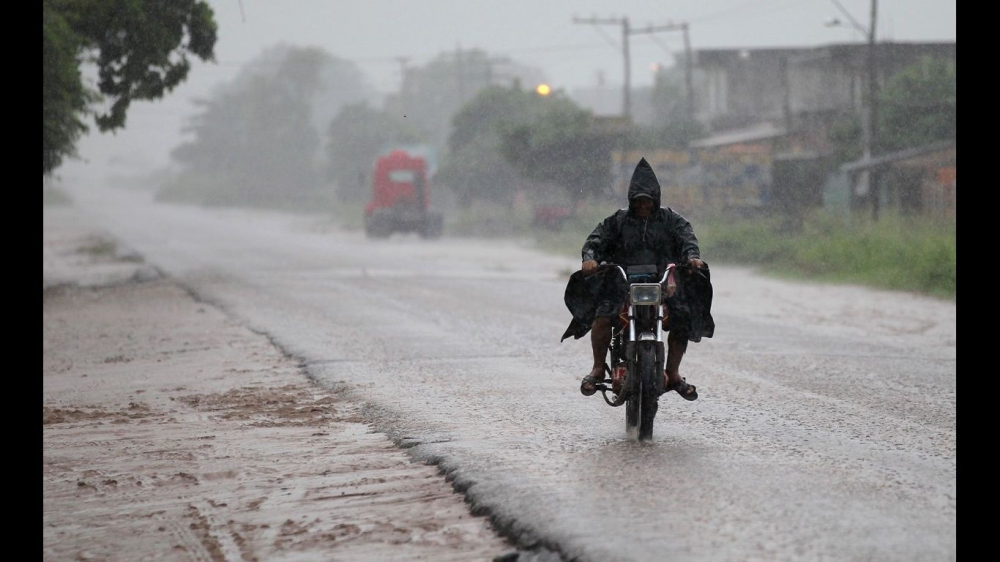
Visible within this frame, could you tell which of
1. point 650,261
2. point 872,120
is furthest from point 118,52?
point 872,120

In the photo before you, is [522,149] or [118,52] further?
[522,149]

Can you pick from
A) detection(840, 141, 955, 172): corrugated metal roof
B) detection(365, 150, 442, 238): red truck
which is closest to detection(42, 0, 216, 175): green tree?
detection(840, 141, 955, 172): corrugated metal roof

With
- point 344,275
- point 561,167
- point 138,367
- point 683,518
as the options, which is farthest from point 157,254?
point 683,518

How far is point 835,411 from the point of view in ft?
25.6

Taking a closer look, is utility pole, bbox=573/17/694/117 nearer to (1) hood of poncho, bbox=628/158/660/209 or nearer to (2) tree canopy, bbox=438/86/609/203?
(2) tree canopy, bbox=438/86/609/203

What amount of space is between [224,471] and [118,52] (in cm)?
1402

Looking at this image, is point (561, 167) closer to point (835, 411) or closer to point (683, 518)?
point (835, 411)

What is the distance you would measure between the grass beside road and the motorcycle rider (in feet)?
43.0

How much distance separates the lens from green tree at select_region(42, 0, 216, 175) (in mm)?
17141

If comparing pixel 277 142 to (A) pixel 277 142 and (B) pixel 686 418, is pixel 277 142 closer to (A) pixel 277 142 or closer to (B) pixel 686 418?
(A) pixel 277 142

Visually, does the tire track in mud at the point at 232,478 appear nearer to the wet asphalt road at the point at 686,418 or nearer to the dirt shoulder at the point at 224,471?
the dirt shoulder at the point at 224,471

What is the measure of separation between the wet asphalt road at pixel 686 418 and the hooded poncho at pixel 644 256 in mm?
721

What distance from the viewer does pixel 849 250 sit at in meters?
23.4
